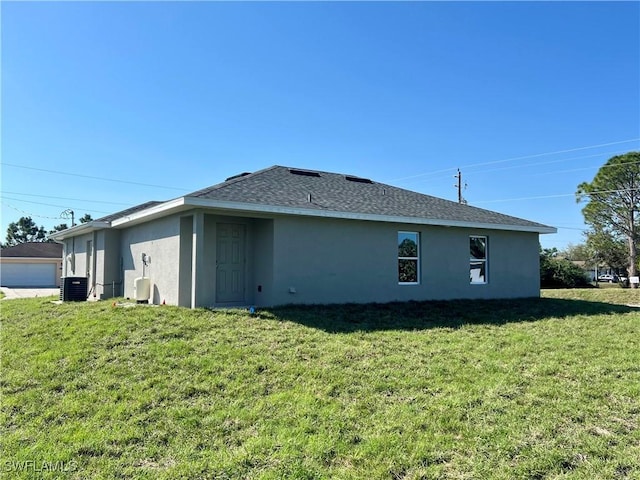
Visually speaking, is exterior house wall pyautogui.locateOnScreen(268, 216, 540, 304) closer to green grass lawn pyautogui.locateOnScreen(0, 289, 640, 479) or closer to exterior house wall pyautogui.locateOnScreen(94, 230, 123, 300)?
green grass lawn pyautogui.locateOnScreen(0, 289, 640, 479)

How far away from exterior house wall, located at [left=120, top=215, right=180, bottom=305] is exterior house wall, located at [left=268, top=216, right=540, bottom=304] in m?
2.49

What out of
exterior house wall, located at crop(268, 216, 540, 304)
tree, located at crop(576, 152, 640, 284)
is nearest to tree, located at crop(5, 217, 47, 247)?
exterior house wall, located at crop(268, 216, 540, 304)

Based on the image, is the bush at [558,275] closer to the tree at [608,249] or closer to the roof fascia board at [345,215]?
the tree at [608,249]

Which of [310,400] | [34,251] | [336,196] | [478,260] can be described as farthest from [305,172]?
[34,251]

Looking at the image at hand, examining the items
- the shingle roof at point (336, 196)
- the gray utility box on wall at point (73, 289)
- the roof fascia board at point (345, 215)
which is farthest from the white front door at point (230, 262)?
the gray utility box on wall at point (73, 289)

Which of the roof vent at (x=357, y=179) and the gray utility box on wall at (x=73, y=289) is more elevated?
the roof vent at (x=357, y=179)

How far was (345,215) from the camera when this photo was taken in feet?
35.5

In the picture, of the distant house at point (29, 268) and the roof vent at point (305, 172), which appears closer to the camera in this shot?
the roof vent at point (305, 172)

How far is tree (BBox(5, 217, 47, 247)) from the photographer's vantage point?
217 feet

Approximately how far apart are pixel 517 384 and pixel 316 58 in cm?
1113

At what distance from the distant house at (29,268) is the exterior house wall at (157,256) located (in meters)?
23.8

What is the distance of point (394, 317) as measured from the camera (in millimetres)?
9688

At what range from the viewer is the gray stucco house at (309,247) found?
10.1m

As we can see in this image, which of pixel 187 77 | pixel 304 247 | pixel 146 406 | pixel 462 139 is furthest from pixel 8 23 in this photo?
pixel 462 139
